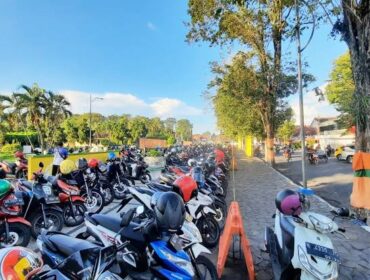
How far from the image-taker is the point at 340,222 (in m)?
6.34

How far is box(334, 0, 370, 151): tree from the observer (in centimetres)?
614

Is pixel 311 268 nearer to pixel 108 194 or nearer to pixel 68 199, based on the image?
pixel 68 199

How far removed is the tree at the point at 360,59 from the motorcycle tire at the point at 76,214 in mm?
5653

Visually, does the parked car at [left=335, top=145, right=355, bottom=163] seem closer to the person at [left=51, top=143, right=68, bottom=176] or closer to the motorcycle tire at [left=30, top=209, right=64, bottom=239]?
the person at [left=51, top=143, right=68, bottom=176]

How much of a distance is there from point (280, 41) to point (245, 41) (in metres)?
1.95

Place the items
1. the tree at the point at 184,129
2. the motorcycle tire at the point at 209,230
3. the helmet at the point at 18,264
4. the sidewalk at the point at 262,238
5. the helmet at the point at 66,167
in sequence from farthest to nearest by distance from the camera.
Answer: the tree at the point at 184,129 → the helmet at the point at 66,167 → the motorcycle tire at the point at 209,230 → the sidewalk at the point at 262,238 → the helmet at the point at 18,264

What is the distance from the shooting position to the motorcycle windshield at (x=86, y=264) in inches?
83.1

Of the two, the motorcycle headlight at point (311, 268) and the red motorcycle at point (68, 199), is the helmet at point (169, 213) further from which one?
the red motorcycle at point (68, 199)

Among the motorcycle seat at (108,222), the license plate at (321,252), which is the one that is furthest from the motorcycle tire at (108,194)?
the license plate at (321,252)

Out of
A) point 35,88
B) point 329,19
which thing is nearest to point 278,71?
point 329,19

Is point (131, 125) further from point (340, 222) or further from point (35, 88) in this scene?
point (340, 222)

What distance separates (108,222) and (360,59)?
5.69 metres

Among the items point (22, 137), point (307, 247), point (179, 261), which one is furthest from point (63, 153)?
point (22, 137)

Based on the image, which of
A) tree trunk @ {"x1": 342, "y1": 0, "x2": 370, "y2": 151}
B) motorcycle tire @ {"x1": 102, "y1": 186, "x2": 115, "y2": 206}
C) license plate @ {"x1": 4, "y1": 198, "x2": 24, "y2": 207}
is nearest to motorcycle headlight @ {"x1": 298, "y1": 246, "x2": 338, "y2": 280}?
license plate @ {"x1": 4, "y1": 198, "x2": 24, "y2": 207}
